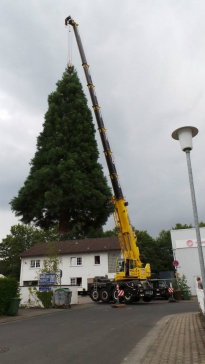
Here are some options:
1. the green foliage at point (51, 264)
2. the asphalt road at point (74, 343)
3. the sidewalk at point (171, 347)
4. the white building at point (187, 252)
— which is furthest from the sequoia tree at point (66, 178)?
the sidewalk at point (171, 347)

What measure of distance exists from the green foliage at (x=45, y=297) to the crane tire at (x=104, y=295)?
4480 millimetres

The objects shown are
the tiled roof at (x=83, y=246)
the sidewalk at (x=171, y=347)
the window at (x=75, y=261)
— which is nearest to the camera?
the sidewalk at (x=171, y=347)

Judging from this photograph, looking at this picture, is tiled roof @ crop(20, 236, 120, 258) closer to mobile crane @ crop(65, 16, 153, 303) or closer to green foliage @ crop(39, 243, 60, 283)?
green foliage @ crop(39, 243, 60, 283)

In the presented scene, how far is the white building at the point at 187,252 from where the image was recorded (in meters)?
35.7

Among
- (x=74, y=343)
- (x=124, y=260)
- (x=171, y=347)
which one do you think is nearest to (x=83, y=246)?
(x=124, y=260)

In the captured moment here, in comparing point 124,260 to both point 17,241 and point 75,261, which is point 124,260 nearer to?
point 75,261

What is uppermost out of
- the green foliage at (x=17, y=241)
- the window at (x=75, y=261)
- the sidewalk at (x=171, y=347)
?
the green foliage at (x=17, y=241)

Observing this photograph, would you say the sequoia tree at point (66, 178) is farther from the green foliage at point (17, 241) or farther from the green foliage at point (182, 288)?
the green foliage at point (17, 241)

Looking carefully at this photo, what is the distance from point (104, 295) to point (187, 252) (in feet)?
45.9

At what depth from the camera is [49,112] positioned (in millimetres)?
28734

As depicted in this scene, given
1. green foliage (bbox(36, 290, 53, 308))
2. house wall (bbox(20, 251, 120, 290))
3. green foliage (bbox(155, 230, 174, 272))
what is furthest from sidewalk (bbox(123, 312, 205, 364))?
green foliage (bbox(155, 230, 174, 272))

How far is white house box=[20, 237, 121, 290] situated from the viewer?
149ft

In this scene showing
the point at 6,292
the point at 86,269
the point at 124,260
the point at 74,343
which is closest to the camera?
the point at 74,343

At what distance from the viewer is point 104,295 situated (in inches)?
1009
